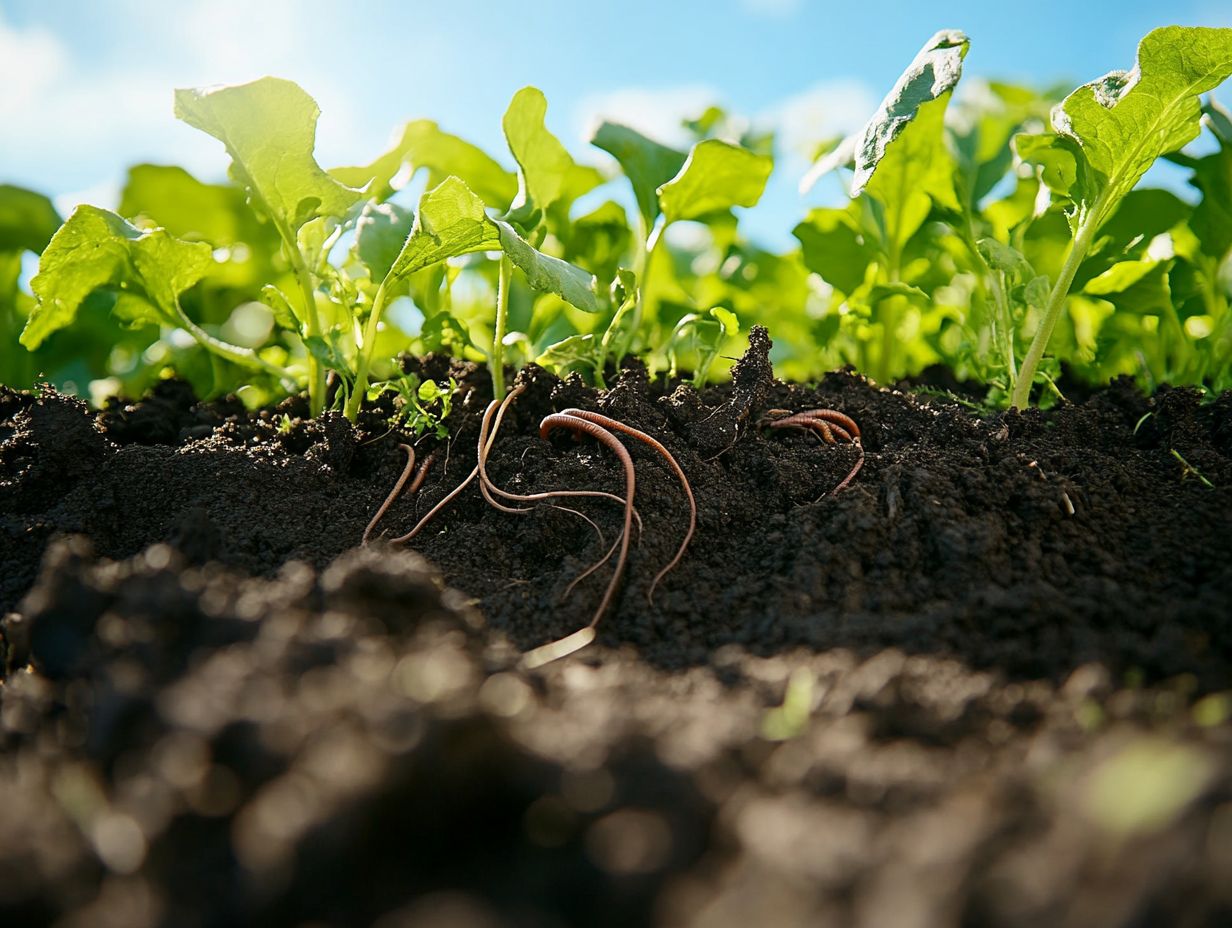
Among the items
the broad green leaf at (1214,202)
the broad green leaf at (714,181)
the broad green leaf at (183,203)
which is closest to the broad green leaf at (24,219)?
the broad green leaf at (183,203)

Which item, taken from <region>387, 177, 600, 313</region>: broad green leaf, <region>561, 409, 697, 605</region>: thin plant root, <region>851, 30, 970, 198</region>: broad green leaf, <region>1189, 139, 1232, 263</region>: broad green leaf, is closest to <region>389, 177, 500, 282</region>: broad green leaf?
<region>387, 177, 600, 313</region>: broad green leaf

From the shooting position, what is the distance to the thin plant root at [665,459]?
153 centimetres

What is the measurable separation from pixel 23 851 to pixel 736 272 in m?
2.84

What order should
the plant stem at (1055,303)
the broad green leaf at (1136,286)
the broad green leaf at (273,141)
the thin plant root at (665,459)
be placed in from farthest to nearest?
the broad green leaf at (1136,286) < the plant stem at (1055,303) < the broad green leaf at (273,141) < the thin plant root at (665,459)

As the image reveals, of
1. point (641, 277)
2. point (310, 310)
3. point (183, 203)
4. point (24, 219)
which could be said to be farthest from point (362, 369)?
point (24, 219)

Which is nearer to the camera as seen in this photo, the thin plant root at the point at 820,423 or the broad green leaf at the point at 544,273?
the broad green leaf at the point at 544,273

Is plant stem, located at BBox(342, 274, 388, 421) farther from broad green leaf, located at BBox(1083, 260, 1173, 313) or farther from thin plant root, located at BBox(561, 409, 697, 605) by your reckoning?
broad green leaf, located at BBox(1083, 260, 1173, 313)

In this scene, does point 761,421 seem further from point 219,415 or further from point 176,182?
point 176,182

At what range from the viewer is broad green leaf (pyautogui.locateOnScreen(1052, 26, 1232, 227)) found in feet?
5.82

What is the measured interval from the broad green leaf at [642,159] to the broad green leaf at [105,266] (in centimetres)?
115

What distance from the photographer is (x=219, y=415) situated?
8.16ft

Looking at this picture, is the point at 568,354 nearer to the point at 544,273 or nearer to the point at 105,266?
the point at 544,273

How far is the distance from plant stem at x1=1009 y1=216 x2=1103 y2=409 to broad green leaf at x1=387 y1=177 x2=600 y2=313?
3.51 ft

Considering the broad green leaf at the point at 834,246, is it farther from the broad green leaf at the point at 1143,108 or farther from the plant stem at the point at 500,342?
the plant stem at the point at 500,342
